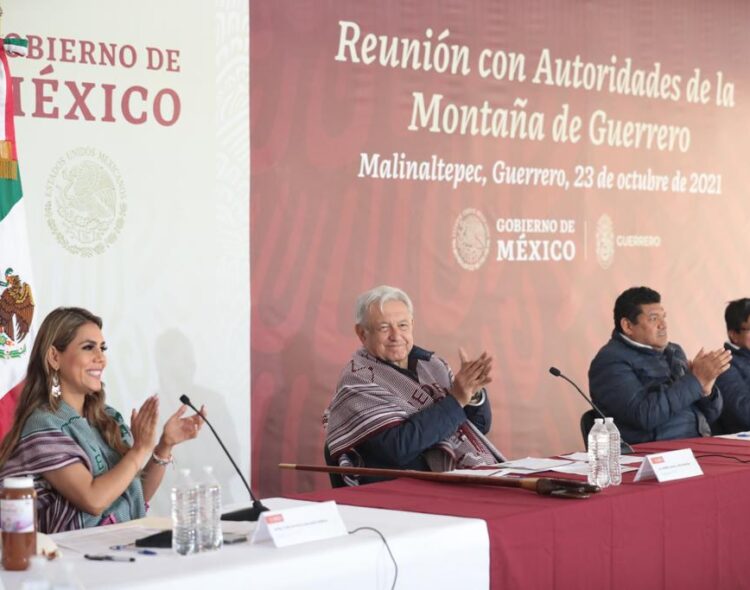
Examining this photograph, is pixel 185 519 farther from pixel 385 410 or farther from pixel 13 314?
pixel 13 314

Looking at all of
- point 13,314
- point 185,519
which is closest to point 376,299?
point 13,314

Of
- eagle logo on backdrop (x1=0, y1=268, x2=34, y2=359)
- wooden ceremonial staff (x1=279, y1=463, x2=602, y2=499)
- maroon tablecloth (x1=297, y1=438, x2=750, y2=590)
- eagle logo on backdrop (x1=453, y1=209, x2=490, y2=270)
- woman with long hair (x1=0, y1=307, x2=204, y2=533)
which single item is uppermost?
eagle logo on backdrop (x1=453, y1=209, x2=490, y2=270)

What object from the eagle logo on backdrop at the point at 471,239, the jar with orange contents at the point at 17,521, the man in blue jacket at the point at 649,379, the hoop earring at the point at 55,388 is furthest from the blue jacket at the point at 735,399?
the jar with orange contents at the point at 17,521

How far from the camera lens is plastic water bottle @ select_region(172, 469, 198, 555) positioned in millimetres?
2285

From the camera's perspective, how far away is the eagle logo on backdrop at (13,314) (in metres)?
3.75

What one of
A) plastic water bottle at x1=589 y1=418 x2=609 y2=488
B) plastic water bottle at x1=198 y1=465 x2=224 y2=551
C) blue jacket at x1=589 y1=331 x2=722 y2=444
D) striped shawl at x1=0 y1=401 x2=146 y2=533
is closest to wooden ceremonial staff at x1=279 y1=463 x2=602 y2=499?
plastic water bottle at x1=589 y1=418 x2=609 y2=488

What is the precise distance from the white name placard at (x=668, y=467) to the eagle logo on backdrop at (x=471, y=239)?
7.60 feet

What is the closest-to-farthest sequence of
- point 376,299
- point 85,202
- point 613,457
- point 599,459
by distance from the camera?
1. point 599,459
2. point 613,457
3. point 376,299
4. point 85,202

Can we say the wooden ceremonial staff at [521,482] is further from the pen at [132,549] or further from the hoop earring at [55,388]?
the pen at [132,549]

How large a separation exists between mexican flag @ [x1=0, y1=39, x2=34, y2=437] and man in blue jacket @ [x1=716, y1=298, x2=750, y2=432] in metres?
2.73

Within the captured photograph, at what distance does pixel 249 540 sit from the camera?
2.38 metres

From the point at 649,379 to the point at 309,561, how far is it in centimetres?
256

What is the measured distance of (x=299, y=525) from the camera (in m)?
2.38

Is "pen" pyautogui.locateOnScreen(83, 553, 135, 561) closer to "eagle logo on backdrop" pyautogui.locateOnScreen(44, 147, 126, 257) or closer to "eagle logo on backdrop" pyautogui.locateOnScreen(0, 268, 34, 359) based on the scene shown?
"eagle logo on backdrop" pyautogui.locateOnScreen(0, 268, 34, 359)
